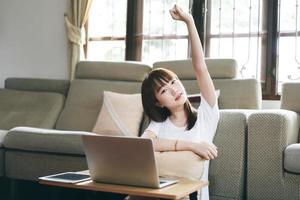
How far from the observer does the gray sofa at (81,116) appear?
236 centimetres

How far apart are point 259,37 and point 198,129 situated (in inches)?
76.8

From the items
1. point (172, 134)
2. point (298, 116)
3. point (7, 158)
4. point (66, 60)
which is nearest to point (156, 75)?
point (172, 134)

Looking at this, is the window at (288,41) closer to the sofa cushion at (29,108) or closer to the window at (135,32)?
the window at (135,32)

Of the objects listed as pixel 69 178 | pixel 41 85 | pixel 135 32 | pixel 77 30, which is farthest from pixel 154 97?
pixel 77 30

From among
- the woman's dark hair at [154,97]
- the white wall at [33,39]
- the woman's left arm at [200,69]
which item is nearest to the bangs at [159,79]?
the woman's dark hair at [154,97]

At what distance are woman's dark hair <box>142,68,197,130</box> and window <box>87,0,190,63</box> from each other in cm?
205

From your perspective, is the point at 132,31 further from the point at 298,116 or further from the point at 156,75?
the point at 156,75

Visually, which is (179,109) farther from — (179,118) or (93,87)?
(93,87)

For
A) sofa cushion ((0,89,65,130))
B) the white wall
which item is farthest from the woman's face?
the white wall

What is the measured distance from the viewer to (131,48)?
13.4 feet

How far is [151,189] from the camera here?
1.44m

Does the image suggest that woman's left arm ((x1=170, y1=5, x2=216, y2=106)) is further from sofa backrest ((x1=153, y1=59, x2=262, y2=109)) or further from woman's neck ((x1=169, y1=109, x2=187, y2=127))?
sofa backrest ((x1=153, y1=59, x2=262, y2=109))

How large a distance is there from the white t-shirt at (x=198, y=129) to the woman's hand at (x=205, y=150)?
3.1 inches

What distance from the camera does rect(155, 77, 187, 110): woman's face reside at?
5.94 feet
